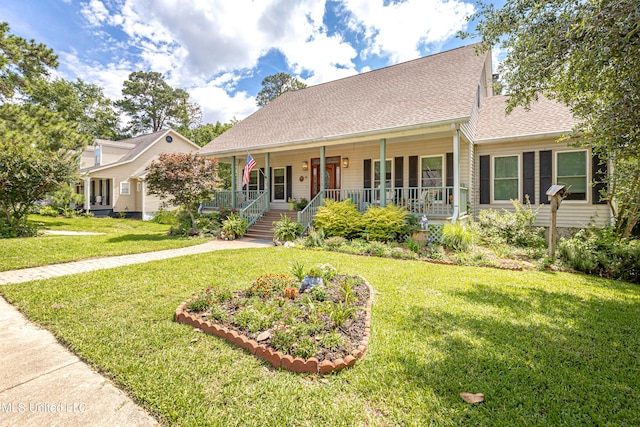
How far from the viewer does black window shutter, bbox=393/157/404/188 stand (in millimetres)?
11977

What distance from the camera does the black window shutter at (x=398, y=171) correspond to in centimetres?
1198

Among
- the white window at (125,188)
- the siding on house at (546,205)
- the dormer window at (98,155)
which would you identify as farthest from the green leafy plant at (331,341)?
the dormer window at (98,155)

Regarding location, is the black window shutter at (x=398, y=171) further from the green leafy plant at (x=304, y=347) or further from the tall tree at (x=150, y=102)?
the tall tree at (x=150, y=102)

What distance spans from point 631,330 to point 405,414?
3379mm

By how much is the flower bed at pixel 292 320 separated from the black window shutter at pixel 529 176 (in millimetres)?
9217

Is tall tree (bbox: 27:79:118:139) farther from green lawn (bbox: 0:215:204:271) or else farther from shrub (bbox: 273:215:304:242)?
shrub (bbox: 273:215:304:242)

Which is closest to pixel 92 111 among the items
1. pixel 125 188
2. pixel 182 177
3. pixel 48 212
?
pixel 125 188

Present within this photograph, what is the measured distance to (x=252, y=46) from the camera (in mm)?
14977

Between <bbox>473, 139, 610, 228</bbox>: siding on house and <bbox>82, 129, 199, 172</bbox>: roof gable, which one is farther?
<bbox>82, 129, 199, 172</bbox>: roof gable

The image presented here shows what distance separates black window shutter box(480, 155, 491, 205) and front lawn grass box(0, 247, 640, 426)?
6.45 m

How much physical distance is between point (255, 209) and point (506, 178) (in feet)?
32.8

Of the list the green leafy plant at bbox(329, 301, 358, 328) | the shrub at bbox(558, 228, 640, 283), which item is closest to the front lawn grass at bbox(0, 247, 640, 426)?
the green leafy plant at bbox(329, 301, 358, 328)

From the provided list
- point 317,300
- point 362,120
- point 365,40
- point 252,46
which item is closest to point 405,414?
point 317,300

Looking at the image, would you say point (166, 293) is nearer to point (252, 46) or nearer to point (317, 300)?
point (317, 300)
